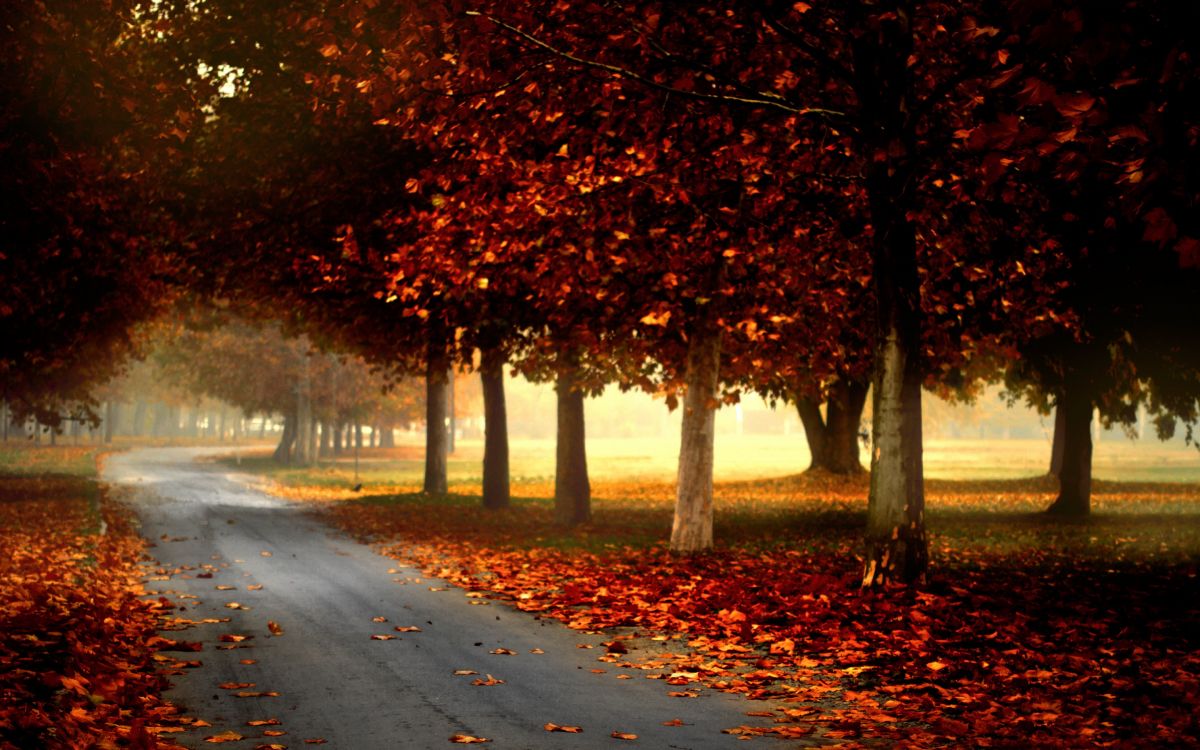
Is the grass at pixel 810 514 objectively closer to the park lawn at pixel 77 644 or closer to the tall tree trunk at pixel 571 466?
the tall tree trunk at pixel 571 466

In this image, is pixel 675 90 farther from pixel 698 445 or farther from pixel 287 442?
pixel 287 442

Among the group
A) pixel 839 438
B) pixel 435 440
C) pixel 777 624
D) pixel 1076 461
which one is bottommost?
pixel 777 624

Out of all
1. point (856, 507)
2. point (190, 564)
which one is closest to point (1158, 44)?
point (190, 564)

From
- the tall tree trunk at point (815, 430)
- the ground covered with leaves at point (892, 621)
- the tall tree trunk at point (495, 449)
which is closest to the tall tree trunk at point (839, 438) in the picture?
the tall tree trunk at point (815, 430)

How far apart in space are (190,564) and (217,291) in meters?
12.6

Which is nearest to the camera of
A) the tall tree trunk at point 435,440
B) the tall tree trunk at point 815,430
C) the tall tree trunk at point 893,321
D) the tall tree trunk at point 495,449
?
the tall tree trunk at point 893,321

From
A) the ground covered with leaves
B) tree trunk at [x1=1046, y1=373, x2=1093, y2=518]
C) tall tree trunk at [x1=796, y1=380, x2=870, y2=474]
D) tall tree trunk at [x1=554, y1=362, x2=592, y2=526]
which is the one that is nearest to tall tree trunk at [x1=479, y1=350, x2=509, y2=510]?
tall tree trunk at [x1=554, y1=362, x2=592, y2=526]

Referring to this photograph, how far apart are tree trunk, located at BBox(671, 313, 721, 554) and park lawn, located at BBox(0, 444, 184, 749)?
8.20 metres

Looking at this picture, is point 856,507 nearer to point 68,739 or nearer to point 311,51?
point 311,51

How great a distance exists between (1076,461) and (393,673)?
74.6 ft

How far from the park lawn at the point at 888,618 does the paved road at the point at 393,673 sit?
47cm

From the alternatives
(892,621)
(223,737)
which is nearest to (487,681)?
(223,737)

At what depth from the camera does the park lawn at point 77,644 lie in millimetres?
6730

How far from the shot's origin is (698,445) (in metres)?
17.1
